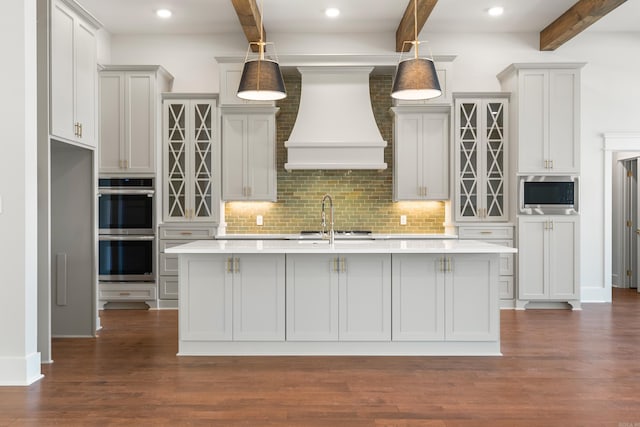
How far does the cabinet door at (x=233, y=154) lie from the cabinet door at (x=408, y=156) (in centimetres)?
184

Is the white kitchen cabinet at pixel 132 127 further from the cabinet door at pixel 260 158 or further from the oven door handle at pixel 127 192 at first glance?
the cabinet door at pixel 260 158

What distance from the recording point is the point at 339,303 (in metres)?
4.10

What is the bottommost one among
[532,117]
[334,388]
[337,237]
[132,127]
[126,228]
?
[334,388]

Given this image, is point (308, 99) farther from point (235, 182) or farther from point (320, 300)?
point (320, 300)

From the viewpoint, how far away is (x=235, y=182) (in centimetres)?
639

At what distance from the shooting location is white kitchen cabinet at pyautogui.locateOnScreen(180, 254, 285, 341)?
4.09 meters

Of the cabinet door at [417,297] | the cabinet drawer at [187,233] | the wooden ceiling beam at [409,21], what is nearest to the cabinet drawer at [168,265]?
the cabinet drawer at [187,233]

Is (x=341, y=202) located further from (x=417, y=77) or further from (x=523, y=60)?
(x=417, y=77)

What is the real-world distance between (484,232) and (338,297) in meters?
2.83

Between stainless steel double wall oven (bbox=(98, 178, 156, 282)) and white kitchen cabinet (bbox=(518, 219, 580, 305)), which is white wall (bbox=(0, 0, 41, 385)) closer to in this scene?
stainless steel double wall oven (bbox=(98, 178, 156, 282))

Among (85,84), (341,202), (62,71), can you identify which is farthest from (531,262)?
(62,71)

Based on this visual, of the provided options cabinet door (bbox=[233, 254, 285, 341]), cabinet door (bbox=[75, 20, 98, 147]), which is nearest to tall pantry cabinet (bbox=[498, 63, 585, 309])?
cabinet door (bbox=[233, 254, 285, 341])

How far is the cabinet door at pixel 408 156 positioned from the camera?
639cm

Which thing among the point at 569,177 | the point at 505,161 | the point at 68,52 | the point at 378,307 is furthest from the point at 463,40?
the point at 68,52
